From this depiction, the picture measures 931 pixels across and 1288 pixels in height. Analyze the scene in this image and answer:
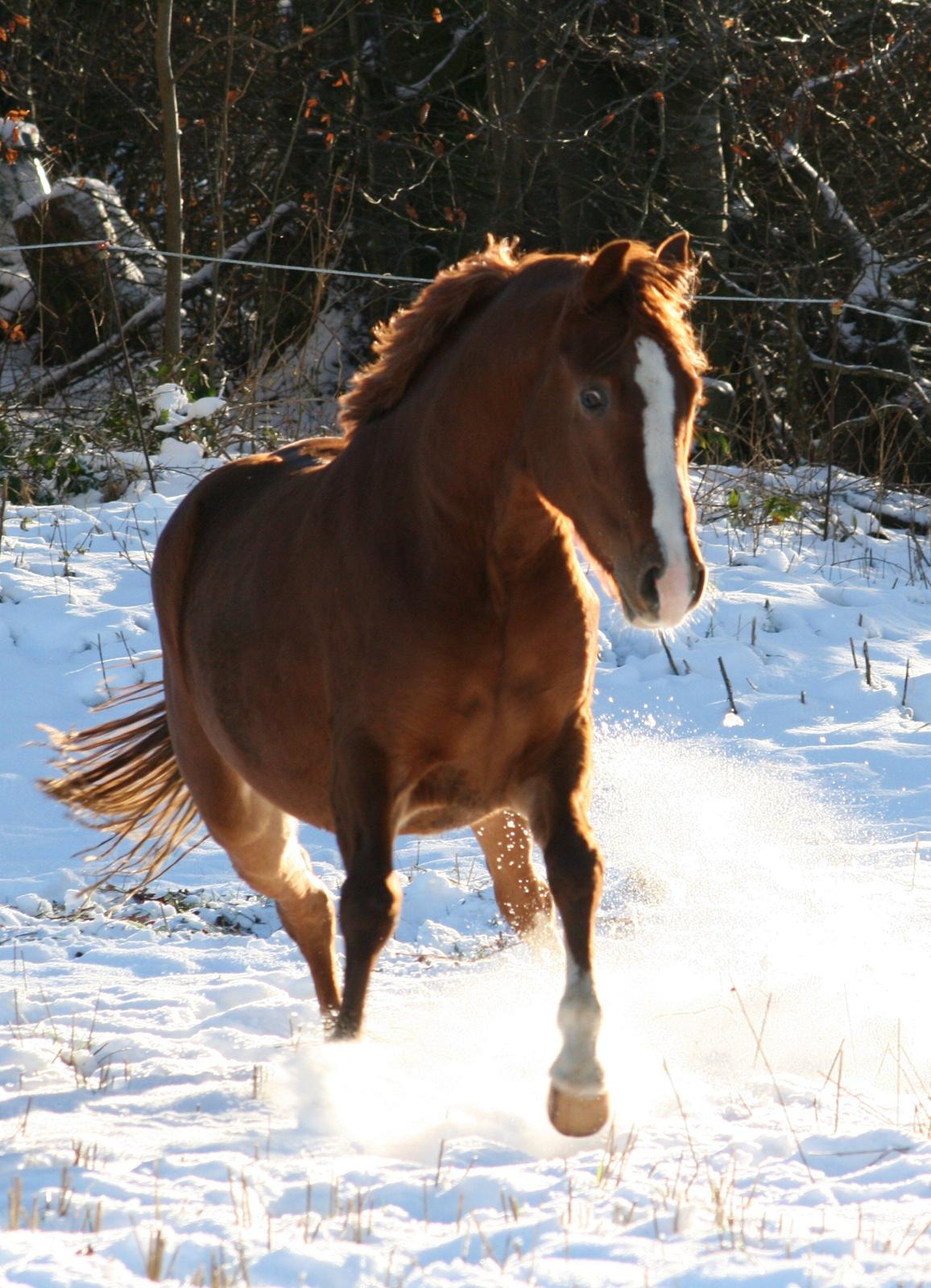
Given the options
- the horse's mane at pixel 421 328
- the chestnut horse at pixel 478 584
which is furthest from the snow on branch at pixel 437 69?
the horse's mane at pixel 421 328

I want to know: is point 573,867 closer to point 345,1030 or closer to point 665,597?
point 345,1030

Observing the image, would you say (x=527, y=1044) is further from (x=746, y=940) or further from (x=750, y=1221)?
(x=750, y=1221)

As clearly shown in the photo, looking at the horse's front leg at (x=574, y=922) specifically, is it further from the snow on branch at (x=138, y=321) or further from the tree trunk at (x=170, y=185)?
the snow on branch at (x=138, y=321)

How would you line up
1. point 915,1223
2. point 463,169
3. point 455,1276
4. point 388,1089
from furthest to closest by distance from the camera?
1. point 463,169
2. point 388,1089
3. point 915,1223
4. point 455,1276

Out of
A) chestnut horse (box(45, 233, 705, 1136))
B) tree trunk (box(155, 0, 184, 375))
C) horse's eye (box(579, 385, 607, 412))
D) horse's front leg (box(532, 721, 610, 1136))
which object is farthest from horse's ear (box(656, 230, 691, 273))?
tree trunk (box(155, 0, 184, 375))

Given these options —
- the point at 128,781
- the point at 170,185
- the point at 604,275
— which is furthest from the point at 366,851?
the point at 170,185

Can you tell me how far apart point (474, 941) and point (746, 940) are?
914mm

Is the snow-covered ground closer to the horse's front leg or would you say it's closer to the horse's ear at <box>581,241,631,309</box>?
the horse's front leg

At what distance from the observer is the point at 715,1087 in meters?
3.44

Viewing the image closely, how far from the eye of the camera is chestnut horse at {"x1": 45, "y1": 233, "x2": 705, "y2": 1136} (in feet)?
8.88

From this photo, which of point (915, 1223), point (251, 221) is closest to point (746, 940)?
point (915, 1223)

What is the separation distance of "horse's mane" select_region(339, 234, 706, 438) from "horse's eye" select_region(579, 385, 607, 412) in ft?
0.46

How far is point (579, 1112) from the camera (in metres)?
2.91

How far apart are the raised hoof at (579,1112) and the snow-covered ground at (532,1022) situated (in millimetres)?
56
